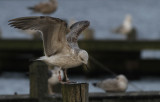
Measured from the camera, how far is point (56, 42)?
7914 millimetres

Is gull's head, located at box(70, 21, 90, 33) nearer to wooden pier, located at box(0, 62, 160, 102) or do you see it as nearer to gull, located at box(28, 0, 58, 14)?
wooden pier, located at box(0, 62, 160, 102)

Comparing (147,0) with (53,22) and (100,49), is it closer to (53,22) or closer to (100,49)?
(100,49)

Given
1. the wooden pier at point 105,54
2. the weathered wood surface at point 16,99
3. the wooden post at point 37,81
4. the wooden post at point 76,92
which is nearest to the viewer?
the wooden post at point 76,92

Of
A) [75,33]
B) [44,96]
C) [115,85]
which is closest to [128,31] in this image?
[115,85]

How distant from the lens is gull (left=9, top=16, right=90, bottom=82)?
755cm

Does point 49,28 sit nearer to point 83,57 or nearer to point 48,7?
point 83,57

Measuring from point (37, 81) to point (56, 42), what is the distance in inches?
46.8

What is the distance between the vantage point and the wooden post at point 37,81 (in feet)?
29.2

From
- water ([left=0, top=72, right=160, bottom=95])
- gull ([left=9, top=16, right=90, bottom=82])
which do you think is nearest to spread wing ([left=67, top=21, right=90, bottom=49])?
gull ([left=9, top=16, right=90, bottom=82])

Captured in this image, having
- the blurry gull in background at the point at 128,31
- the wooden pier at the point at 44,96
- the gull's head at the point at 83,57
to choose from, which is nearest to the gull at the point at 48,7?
the blurry gull in background at the point at 128,31

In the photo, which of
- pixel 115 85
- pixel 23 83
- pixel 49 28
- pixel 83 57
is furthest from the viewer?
pixel 23 83

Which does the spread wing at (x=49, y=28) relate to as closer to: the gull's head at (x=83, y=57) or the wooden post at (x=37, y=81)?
the gull's head at (x=83, y=57)

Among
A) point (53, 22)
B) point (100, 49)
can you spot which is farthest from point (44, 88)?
point (100, 49)

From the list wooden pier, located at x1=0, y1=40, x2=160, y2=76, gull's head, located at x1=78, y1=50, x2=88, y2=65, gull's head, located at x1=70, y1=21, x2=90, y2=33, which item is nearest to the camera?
gull's head, located at x1=78, y1=50, x2=88, y2=65
